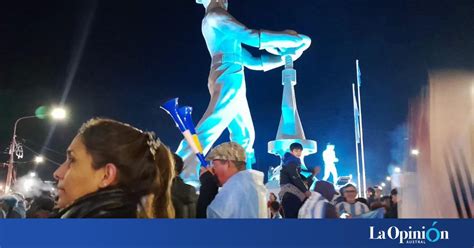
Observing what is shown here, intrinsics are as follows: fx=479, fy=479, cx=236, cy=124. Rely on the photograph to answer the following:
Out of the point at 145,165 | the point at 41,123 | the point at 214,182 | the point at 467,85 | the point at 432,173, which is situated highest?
the point at 41,123

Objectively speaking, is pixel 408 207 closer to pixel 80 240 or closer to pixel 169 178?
pixel 80 240

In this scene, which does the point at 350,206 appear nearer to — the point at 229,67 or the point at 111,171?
the point at 111,171

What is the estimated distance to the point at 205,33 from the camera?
7297 mm

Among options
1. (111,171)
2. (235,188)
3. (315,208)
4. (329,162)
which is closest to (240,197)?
(235,188)

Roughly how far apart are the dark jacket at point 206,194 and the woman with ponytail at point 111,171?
1.33 metres

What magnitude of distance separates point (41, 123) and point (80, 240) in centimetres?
1366

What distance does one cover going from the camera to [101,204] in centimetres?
147

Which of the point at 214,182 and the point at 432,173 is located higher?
the point at 432,173

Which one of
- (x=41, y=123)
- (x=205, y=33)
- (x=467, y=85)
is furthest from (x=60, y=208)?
(x=41, y=123)

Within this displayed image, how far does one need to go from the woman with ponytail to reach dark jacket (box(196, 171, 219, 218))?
4.37 ft

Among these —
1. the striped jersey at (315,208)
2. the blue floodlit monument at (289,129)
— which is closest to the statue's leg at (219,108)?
the blue floodlit monument at (289,129)
